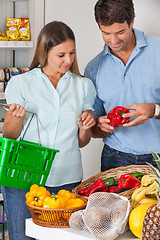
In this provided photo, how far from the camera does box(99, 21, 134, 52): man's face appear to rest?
2.03 metres

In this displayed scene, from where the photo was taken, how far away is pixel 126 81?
A: 7.23ft

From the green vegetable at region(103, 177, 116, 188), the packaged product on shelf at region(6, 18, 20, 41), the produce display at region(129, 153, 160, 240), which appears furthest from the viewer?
the packaged product on shelf at region(6, 18, 20, 41)

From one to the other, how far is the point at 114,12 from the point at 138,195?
3.05 ft

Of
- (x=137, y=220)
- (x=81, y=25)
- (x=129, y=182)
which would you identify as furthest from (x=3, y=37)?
(x=137, y=220)

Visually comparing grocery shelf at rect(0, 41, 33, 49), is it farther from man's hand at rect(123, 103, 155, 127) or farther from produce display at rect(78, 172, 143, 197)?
produce display at rect(78, 172, 143, 197)

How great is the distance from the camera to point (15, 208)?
204 cm

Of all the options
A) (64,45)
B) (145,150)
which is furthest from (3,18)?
(145,150)

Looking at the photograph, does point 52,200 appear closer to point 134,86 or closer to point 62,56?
point 62,56

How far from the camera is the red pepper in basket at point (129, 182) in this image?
1.70 metres

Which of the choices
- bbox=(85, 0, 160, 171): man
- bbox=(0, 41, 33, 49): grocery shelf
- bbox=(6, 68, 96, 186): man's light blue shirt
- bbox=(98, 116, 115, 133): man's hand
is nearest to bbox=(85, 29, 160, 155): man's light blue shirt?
bbox=(85, 0, 160, 171): man

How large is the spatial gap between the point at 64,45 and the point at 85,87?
10.7 inches

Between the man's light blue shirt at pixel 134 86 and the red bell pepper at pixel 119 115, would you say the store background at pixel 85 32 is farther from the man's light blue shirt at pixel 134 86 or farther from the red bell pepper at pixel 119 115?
the red bell pepper at pixel 119 115

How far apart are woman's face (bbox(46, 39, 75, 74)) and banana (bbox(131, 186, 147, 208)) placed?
2.42 ft

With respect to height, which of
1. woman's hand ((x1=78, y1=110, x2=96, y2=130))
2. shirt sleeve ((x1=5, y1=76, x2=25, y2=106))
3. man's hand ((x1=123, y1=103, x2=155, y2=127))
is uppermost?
shirt sleeve ((x1=5, y1=76, x2=25, y2=106))
